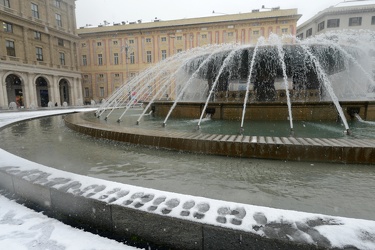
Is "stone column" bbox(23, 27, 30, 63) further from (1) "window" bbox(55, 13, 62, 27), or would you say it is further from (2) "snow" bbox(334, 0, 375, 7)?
(2) "snow" bbox(334, 0, 375, 7)

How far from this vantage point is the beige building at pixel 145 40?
127 ft

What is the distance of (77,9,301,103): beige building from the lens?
38781 millimetres

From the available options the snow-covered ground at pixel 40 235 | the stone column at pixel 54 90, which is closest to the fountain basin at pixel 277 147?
the snow-covered ground at pixel 40 235

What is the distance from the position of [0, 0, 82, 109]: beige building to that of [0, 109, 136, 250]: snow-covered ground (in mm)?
29200

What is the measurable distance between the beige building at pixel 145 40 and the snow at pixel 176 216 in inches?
1531

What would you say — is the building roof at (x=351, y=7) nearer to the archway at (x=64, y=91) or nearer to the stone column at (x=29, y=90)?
the stone column at (x=29, y=90)

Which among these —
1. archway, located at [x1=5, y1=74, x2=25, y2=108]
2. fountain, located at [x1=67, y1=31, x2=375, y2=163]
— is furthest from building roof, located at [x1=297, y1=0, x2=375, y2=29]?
archway, located at [x1=5, y1=74, x2=25, y2=108]

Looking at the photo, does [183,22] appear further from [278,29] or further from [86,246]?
[86,246]

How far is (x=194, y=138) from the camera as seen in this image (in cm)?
393

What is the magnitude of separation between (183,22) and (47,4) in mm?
21732

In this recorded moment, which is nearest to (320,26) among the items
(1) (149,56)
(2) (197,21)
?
(2) (197,21)

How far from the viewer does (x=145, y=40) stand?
4275 cm

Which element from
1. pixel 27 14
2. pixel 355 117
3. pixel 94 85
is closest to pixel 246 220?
pixel 355 117

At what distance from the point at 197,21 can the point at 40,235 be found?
43.4m
